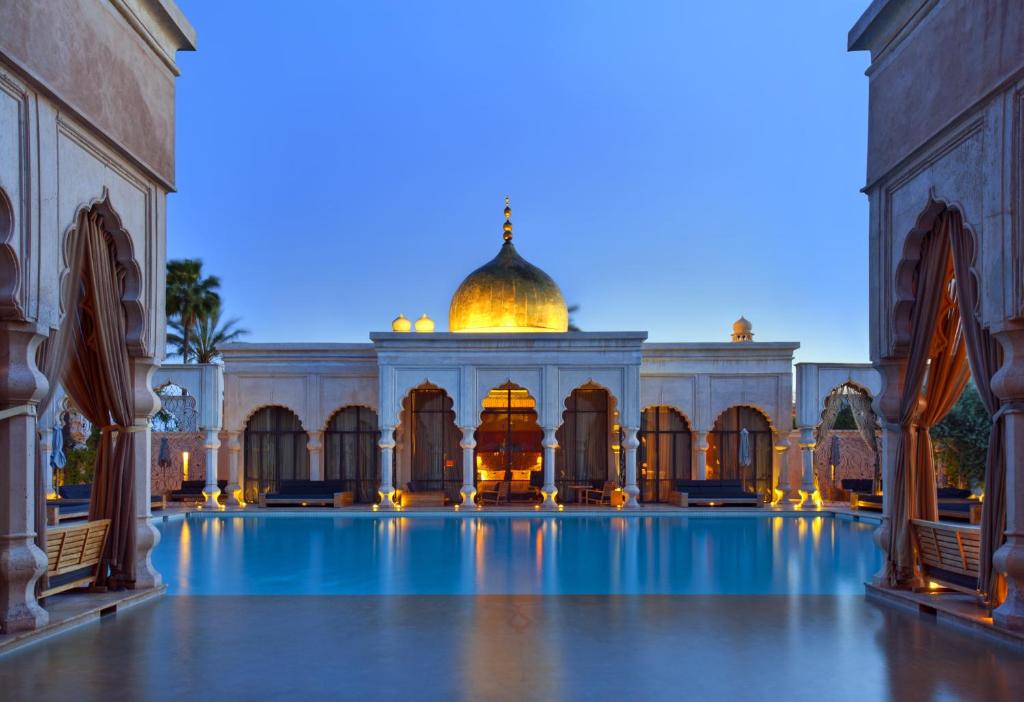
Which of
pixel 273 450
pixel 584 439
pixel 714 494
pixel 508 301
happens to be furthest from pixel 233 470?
pixel 714 494

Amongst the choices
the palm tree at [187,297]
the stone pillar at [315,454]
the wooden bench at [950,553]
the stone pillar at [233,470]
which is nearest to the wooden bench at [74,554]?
the wooden bench at [950,553]

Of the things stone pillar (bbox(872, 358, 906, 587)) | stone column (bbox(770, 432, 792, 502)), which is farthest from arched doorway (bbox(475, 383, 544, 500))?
stone pillar (bbox(872, 358, 906, 587))

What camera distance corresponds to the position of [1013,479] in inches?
Result: 261

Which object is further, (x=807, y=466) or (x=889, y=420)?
(x=807, y=466)

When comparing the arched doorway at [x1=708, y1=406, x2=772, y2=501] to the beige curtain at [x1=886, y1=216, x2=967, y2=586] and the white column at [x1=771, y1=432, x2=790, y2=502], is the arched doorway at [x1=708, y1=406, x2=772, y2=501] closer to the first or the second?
the white column at [x1=771, y1=432, x2=790, y2=502]

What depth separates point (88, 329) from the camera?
8.27 m

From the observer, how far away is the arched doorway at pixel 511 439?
23.1 meters

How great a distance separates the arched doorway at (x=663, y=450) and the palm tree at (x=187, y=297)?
53.9ft

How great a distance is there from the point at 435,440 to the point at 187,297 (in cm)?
1363

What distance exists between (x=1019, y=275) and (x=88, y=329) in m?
7.13

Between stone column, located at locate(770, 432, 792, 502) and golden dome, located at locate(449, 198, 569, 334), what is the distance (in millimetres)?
5129

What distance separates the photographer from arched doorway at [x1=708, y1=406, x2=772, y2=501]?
2119 centimetres

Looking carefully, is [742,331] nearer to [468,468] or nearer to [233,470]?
[468,468]

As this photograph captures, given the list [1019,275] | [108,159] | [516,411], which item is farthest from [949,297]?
[516,411]
